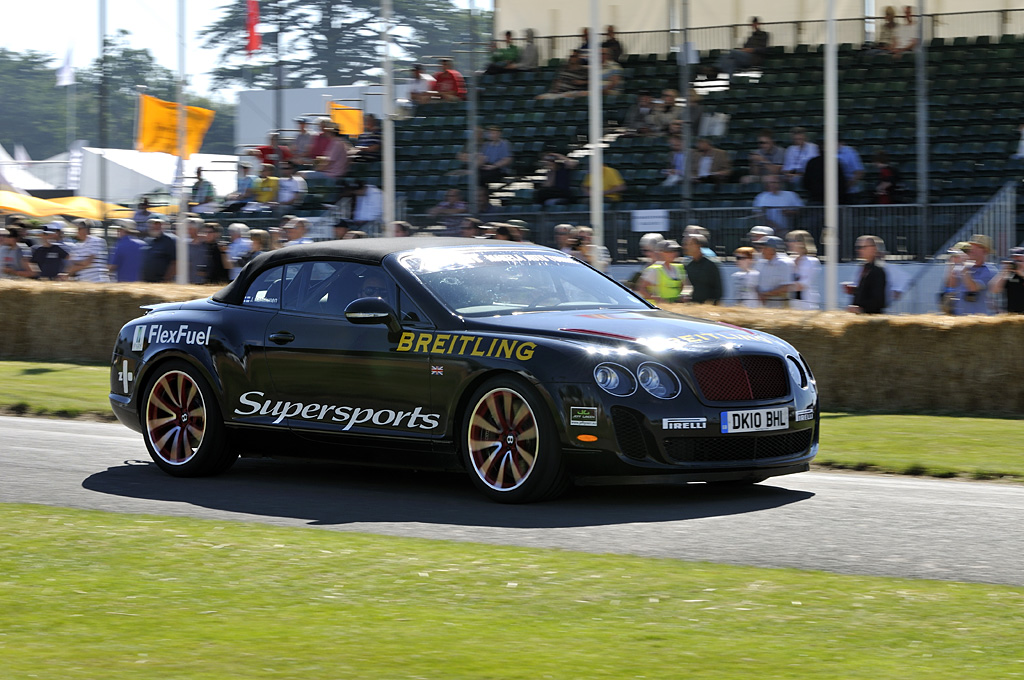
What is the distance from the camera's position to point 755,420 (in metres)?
8.16

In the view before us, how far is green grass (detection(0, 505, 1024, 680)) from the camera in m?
4.73

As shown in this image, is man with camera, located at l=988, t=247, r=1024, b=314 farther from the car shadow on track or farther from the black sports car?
the black sports car

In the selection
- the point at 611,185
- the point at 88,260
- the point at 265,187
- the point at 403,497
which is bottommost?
the point at 403,497

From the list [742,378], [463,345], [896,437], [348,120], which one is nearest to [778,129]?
[348,120]

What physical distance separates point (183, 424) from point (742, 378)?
11.8 feet

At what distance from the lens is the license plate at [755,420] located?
8.05 meters

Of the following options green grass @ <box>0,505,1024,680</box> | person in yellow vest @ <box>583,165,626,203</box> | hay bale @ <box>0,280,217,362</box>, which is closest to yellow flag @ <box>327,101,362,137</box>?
person in yellow vest @ <box>583,165,626,203</box>

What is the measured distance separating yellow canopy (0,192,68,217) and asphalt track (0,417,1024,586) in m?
28.7

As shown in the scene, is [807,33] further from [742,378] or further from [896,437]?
[742,378]

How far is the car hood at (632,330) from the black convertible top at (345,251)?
908 millimetres

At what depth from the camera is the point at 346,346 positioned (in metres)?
8.85

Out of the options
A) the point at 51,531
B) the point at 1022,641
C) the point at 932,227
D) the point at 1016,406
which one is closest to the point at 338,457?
the point at 51,531

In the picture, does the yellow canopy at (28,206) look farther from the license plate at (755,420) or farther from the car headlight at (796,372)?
the license plate at (755,420)

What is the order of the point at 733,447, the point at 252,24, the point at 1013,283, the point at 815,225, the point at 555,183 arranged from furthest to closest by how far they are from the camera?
1. the point at 252,24
2. the point at 555,183
3. the point at 815,225
4. the point at 1013,283
5. the point at 733,447
